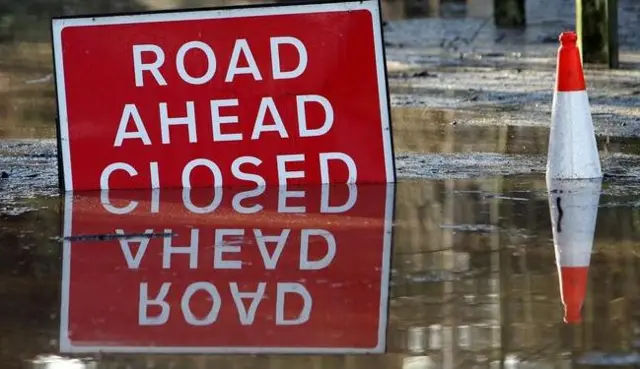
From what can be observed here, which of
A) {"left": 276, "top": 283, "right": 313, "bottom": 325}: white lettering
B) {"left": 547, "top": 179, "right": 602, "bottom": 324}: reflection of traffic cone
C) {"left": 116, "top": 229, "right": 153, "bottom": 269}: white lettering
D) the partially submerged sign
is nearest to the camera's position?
{"left": 276, "top": 283, "right": 313, "bottom": 325}: white lettering

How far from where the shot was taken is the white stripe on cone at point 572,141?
881cm

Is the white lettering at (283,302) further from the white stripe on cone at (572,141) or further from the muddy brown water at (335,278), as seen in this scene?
the white stripe on cone at (572,141)

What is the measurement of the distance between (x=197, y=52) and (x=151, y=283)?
2.52m

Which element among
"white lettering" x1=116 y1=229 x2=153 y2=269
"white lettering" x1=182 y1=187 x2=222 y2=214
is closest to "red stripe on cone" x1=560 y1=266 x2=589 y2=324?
"white lettering" x1=116 y1=229 x2=153 y2=269

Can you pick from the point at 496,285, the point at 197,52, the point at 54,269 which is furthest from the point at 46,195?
the point at 496,285

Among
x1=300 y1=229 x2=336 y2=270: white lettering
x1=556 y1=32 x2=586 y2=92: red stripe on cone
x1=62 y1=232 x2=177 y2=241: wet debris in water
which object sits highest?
x1=556 y1=32 x2=586 y2=92: red stripe on cone

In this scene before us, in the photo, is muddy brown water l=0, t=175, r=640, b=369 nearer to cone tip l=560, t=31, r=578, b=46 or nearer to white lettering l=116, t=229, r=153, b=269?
white lettering l=116, t=229, r=153, b=269

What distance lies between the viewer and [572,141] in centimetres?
881

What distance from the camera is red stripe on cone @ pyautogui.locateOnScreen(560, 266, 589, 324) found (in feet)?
19.1

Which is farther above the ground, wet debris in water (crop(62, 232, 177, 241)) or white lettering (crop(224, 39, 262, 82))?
white lettering (crop(224, 39, 262, 82))

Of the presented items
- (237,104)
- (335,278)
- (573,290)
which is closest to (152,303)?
(335,278)

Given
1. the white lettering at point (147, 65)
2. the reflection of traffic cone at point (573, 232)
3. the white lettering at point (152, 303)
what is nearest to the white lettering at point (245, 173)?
the white lettering at point (147, 65)

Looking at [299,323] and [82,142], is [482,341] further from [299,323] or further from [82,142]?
[82,142]

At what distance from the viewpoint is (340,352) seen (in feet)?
18.0
